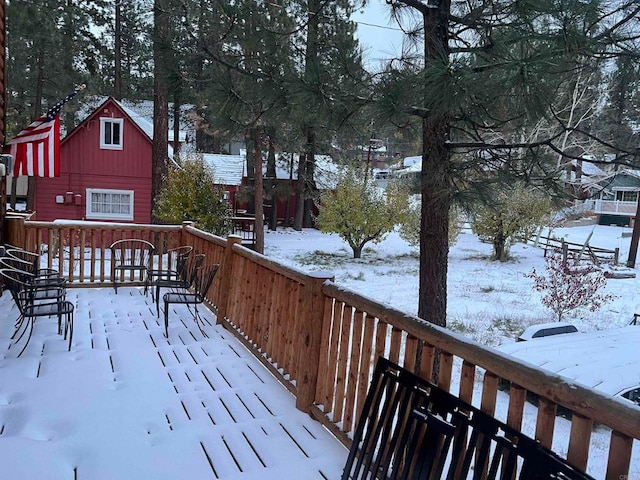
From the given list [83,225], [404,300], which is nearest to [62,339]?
[83,225]

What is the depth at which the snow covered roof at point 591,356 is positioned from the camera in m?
5.07

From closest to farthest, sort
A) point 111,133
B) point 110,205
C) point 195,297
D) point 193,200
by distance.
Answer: point 195,297 < point 193,200 < point 111,133 < point 110,205

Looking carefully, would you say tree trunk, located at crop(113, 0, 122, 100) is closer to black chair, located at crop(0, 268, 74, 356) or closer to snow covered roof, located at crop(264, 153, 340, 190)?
snow covered roof, located at crop(264, 153, 340, 190)

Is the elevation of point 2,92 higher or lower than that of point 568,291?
higher

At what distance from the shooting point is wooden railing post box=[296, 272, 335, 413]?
10.1 feet

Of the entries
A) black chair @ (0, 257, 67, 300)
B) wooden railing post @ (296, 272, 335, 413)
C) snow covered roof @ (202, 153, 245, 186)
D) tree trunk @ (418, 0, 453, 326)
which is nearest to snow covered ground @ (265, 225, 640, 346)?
tree trunk @ (418, 0, 453, 326)

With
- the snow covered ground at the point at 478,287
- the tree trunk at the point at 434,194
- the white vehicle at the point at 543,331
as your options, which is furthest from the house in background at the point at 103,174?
the tree trunk at the point at 434,194

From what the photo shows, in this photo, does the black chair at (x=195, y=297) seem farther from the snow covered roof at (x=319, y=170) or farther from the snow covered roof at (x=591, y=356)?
the snow covered roof at (x=319, y=170)

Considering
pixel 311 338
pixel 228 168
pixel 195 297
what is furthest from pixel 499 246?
pixel 311 338

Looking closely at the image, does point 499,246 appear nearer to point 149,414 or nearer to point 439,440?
point 149,414

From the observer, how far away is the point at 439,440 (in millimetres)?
1959

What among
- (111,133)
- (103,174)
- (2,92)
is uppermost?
(111,133)

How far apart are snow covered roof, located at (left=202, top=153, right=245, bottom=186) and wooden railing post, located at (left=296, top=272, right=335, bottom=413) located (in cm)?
1757

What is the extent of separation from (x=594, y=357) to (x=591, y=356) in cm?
4
